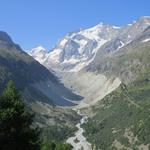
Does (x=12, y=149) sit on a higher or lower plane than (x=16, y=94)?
lower

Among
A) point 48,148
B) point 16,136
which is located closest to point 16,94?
point 16,136

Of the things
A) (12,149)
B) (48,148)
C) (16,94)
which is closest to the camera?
(12,149)

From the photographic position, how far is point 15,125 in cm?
4384

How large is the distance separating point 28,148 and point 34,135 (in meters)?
1.64

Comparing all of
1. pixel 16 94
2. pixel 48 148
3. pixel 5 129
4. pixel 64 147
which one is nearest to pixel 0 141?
pixel 5 129

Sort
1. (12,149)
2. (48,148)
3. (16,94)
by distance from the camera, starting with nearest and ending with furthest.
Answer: (12,149) → (16,94) → (48,148)

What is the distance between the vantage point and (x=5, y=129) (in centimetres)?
4347

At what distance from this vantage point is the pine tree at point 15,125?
141 ft

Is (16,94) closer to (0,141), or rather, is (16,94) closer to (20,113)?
(20,113)

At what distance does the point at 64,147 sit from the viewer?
8138 centimetres

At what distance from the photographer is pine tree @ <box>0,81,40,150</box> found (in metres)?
43.0

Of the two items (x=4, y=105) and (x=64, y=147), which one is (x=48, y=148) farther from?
(x=4, y=105)

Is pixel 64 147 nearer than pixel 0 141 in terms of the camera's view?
No

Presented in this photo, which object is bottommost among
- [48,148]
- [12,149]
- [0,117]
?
[12,149]
